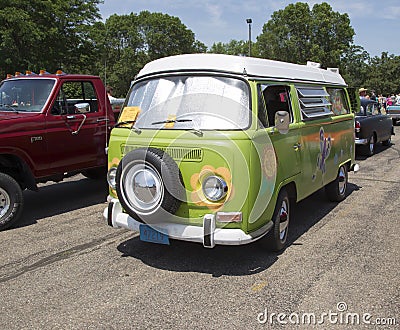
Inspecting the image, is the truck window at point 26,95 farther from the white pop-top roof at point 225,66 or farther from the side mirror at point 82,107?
the white pop-top roof at point 225,66

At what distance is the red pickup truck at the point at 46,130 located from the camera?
6.32m

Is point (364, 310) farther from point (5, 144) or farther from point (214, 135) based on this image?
point (5, 144)

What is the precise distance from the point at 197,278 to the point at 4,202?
3.24 m

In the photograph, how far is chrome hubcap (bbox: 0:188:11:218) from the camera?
20.5 ft

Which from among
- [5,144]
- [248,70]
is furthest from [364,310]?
[5,144]

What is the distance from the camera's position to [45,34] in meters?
23.8

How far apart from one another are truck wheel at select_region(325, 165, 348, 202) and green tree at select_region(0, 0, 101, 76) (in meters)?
19.5

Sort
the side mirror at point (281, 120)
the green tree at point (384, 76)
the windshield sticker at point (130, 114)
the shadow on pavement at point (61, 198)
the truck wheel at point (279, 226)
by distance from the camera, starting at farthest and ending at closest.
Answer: the green tree at point (384, 76), the shadow on pavement at point (61, 198), the windshield sticker at point (130, 114), the truck wheel at point (279, 226), the side mirror at point (281, 120)

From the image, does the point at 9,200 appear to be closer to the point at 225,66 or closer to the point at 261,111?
the point at 225,66

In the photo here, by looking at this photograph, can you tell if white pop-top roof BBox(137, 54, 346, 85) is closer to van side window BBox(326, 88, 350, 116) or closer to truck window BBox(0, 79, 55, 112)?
van side window BBox(326, 88, 350, 116)

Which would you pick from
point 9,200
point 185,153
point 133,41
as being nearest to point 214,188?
point 185,153

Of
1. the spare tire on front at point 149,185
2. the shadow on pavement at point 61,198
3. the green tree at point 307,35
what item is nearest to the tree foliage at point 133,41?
the green tree at point 307,35

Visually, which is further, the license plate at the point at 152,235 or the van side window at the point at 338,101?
the van side window at the point at 338,101

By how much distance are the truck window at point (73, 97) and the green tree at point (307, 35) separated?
5053cm
